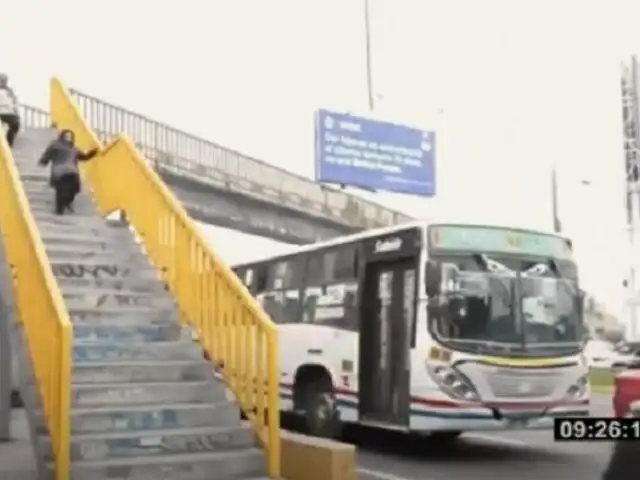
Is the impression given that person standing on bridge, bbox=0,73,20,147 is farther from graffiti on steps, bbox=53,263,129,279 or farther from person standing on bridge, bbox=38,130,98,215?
graffiti on steps, bbox=53,263,129,279

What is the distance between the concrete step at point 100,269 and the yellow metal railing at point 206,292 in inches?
6.3

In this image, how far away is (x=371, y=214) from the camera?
1231 inches

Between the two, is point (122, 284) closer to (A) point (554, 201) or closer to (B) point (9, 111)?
(B) point (9, 111)

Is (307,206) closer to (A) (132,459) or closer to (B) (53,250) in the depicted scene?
(B) (53,250)

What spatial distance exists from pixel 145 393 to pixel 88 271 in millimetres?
1988

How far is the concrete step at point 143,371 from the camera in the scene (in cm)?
796

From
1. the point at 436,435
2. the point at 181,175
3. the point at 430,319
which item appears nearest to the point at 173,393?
the point at 430,319

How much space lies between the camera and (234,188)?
25234 mm

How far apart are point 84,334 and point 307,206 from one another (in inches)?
798

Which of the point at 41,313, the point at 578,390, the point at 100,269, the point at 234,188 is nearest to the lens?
the point at 41,313

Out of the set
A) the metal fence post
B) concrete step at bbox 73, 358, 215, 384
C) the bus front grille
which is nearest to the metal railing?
the metal fence post

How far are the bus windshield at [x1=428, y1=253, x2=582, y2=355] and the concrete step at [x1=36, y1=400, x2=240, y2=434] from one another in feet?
11.3

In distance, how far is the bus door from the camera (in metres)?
11.0

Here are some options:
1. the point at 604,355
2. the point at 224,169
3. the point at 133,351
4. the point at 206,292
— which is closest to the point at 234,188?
the point at 224,169
